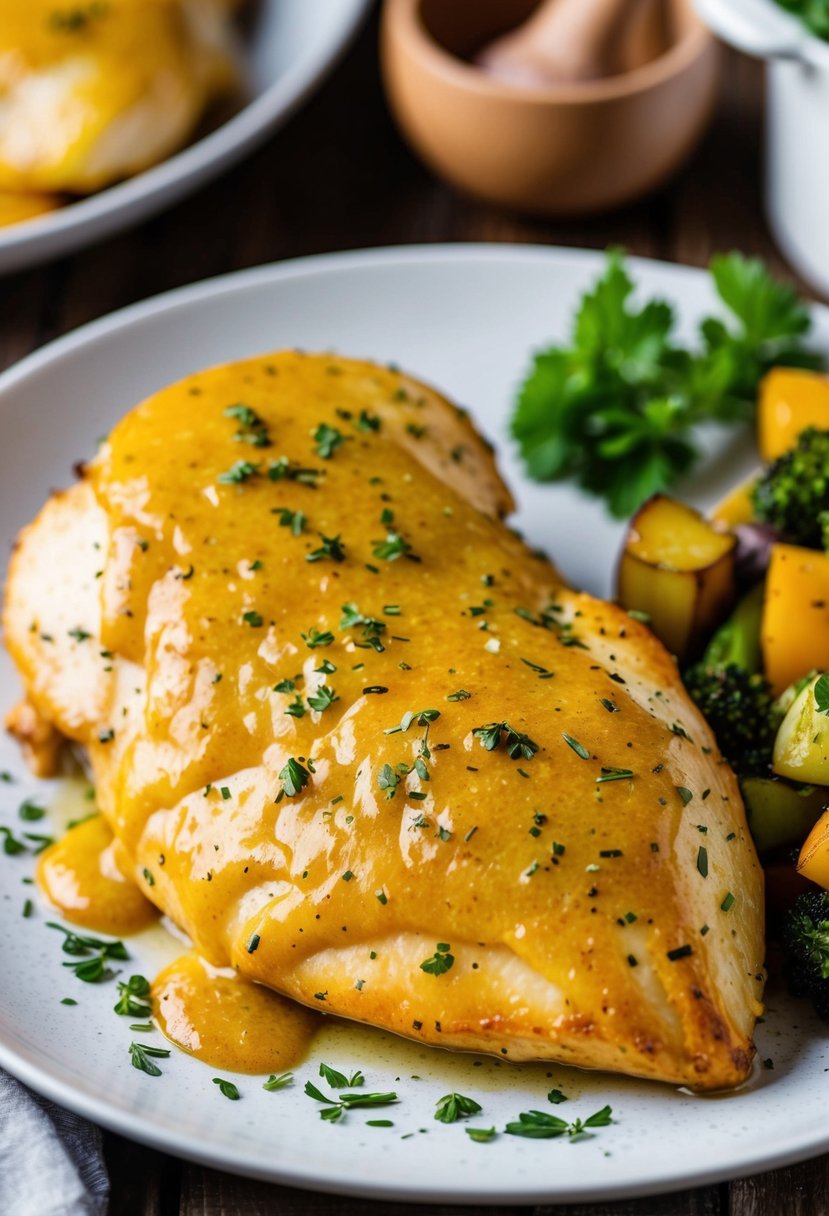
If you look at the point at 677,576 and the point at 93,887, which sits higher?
the point at 677,576

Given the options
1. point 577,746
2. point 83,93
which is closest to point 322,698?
point 577,746

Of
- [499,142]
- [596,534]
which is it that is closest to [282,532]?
[596,534]

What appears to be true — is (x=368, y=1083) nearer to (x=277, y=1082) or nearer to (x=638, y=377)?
(x=277, y=1082)

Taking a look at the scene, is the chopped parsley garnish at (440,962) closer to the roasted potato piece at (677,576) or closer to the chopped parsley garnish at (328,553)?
the chopped parsley garnish at (328,553)

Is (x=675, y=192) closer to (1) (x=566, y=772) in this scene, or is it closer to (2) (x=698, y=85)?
(2) (x=698, y=85)

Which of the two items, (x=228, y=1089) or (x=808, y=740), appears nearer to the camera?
(x=228, y=1089)

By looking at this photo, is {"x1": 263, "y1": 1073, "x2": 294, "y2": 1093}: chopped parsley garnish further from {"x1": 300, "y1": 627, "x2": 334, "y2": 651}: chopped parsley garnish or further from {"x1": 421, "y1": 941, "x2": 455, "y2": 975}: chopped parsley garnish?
{"x1": 300, "y1": 627, "x2": 334, "y2": 651}: chopped parsley garnish

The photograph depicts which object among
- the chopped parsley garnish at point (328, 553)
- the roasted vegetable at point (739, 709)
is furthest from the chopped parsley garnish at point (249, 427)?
the roasted vegetable at point (739, 709)
